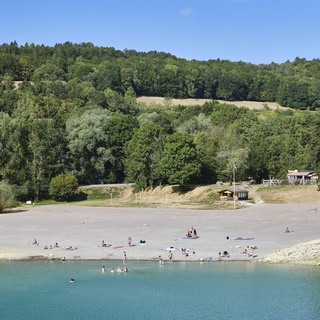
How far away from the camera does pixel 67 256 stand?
54000 millimetres

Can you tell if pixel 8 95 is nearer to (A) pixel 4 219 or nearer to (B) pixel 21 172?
(B) pixel 21 172

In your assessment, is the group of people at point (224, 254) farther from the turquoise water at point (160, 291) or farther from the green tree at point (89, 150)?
the green tree at point (89, 150)

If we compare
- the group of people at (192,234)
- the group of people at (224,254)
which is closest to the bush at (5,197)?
the group of people at (192,234)

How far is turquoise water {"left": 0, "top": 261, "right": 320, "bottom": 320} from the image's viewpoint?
131 ft

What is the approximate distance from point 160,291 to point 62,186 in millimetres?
65432

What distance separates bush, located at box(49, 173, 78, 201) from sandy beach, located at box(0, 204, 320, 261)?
16.6 metres

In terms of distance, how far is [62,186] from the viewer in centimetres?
10669

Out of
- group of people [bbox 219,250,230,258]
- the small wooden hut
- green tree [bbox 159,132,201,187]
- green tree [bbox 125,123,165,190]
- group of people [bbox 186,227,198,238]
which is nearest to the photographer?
group of people [bbox 219,250,230,258]

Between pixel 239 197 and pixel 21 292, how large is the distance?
53.8 meters

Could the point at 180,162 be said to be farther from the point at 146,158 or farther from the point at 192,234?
the point at 192,234

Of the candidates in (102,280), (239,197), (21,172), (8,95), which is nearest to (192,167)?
(239,197)

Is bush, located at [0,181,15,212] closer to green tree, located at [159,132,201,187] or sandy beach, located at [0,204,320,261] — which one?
sandy beach, located at [0,204,320,261]

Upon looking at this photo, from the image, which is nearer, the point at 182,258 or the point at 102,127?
the point at 182,258

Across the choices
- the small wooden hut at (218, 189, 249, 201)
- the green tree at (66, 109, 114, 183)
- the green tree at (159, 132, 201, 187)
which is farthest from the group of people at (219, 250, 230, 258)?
the green tree at (66, 109, 114, 183)
